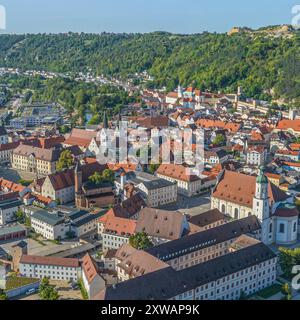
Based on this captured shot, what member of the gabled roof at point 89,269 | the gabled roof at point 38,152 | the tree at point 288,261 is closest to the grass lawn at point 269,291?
the tree at point 288,261

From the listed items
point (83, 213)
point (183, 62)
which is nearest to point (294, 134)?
point (83, 213)

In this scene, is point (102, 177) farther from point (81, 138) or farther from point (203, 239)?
point (81, 138)

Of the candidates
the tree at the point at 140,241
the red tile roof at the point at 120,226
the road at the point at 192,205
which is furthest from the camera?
the road at the point at 192,205

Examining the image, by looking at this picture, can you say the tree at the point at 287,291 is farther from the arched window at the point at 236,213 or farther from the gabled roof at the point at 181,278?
the arched window at the point at 236,213

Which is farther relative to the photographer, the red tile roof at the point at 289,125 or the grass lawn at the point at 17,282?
the red tile roof at the point at 289,125

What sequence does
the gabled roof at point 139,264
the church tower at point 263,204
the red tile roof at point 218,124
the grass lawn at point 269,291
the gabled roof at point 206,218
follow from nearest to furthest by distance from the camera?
the gabled roof at point 139,264
the grass lawn at point 269,291
the church tower at point 263,204
the gabled roof at point 206,218
the red tile roof at point 218,124

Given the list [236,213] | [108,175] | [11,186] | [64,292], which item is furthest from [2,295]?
[108,175]

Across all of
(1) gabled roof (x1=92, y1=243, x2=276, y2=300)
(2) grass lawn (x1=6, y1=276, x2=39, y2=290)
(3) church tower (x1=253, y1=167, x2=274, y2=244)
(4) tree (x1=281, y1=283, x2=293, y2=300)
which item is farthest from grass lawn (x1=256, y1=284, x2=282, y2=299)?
(2) grass lawn (x1=6, y1=276, x2=39, y2=290)
